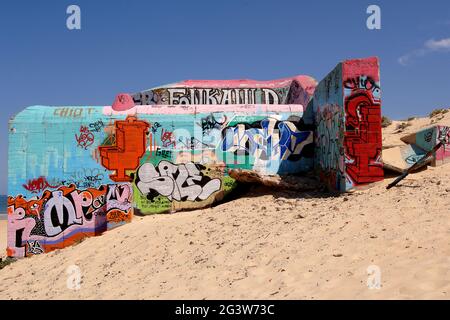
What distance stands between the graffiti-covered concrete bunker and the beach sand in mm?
1573

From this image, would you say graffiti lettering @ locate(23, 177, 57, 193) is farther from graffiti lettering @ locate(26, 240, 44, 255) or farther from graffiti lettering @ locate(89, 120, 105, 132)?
graffiti lettering @ locate(89, 120, 105, 132)

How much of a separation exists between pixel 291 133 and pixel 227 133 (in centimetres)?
196

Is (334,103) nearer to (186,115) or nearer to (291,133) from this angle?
(291,133)

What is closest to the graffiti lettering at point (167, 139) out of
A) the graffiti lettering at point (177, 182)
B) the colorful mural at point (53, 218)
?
the graffiti lettering at point (177, 182)

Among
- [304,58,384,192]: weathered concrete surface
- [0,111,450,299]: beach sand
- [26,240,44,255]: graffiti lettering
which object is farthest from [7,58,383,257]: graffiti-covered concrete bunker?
[304,58,384,192]: weathered concrete surface

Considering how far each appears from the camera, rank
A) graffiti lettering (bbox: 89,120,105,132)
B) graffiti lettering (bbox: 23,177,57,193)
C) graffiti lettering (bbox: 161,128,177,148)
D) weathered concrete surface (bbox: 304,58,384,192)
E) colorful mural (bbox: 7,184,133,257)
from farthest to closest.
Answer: graffiti lettering (bbox: 161,128,177,148), graffiti lettering (bbox: 89,120,105,132), graffiti lettering (bbox: 23,177,57,193), colorful mural (bbox: 7,184,133,257), weathered concrete surface (bbox: 304,58,384,192)

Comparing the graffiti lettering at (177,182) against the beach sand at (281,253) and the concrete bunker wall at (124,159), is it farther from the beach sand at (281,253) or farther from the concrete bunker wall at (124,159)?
the beach sand at (281,253)

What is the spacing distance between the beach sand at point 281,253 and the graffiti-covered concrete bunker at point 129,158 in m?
1.57

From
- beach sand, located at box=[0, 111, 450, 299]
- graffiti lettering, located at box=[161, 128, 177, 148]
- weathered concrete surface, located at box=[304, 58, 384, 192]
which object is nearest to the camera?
beach sand, located at box=[0, 111, 450, 299]

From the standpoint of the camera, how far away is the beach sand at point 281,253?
4559 millimetres

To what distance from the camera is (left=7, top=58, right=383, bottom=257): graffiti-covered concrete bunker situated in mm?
12125

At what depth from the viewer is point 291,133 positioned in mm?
12586
